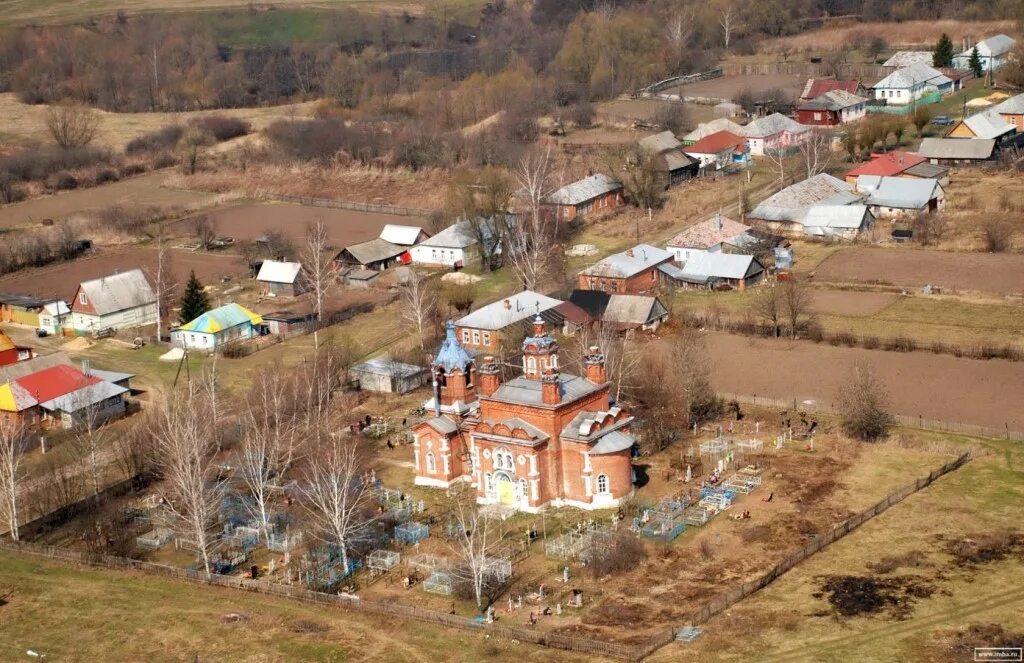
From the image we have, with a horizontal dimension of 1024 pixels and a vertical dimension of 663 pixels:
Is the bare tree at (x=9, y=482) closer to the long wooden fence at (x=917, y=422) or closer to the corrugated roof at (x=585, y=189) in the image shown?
the long wooden fence at (x=917, y=422)

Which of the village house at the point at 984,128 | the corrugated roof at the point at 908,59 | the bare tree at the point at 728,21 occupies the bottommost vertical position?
the village house at the point at 984,128

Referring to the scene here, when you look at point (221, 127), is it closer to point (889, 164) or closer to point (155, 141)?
point (155, 141)

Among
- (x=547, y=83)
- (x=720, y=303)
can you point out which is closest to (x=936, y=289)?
(x=720, y=303)

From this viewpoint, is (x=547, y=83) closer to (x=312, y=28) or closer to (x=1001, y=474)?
(x=312, y=28)

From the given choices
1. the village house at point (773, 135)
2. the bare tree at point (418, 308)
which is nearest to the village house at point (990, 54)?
the village house at point (773, 135)

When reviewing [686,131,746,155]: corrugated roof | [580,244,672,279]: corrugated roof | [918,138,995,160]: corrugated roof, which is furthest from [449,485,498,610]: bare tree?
[686,131,746,155]: corrugated roof

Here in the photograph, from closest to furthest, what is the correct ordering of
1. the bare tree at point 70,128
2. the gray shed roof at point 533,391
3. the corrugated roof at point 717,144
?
1. the gray shed roof at point 533,391
2. the corrugated roof at point 717,144
3. the bare tree at point 70,128

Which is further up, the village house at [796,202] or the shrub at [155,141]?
the village house at [796,202]

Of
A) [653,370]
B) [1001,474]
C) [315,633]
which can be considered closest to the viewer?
[315,633]
